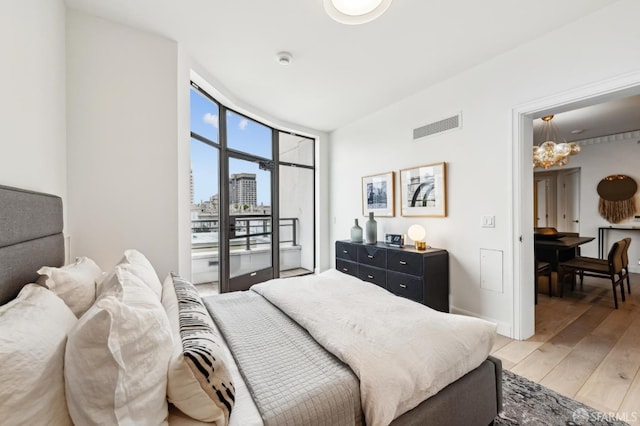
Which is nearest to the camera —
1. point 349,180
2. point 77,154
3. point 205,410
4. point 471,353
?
point 205,410

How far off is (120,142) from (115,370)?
2098 mm

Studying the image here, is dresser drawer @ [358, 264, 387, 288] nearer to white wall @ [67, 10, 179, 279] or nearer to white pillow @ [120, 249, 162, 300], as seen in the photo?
white wall @ [67, 10, 179, 279]

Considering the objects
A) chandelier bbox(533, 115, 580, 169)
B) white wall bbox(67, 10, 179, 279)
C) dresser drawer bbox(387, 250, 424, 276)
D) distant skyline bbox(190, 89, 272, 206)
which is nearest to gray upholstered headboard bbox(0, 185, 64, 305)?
white wall bbox(67, 10, 179, 279)

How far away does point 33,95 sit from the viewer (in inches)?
58.8

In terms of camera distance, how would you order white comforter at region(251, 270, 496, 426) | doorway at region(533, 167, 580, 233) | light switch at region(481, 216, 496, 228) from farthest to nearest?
doorway at region(533, 167, 580, 233) → light switch at region(481, 216, 496, 228) → white comforter at region(251, 270, 496, 426)

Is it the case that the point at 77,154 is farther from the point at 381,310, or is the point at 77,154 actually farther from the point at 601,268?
the point at 601,268

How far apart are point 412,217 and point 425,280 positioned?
37.8 inches

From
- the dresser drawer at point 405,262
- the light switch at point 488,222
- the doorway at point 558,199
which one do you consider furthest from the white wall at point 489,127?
the doorway at point 558,199

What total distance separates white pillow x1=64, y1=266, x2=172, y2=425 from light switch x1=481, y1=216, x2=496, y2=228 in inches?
117

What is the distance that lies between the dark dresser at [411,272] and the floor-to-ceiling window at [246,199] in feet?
5.49

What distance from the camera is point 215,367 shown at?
0.84 m

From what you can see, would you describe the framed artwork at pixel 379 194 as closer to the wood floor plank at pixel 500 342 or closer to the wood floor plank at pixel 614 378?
the wood floor plank at pixel 500 342

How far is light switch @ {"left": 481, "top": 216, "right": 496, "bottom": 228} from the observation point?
2.72 m

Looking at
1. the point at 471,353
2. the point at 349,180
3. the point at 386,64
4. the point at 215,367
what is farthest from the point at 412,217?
the point at 215,367
